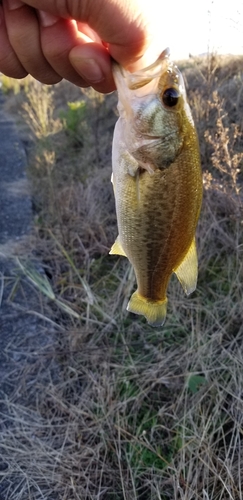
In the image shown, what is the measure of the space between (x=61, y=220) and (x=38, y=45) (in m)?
3.44

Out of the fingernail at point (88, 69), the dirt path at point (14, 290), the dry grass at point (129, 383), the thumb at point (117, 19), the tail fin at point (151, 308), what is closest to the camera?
the thumb at point (117, 19)

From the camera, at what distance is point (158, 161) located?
4.59ft

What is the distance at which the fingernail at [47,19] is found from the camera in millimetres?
1491

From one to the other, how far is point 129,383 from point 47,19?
2446mm

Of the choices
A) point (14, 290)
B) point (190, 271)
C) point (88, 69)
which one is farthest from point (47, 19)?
point (14, 290)

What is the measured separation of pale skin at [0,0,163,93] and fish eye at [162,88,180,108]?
0.12 metres

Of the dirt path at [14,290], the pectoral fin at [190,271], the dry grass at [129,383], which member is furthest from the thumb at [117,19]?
the dirt path at [14,290]

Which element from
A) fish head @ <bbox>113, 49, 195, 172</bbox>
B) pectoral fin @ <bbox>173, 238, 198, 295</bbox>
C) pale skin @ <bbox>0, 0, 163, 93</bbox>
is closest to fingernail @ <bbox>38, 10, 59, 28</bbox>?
pale skin @ <bbox>0, 0, 163, 93</bbox>

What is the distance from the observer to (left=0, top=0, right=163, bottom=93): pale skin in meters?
1.27

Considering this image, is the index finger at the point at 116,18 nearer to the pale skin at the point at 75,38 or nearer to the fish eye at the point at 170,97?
the pale skin at the point at 75,38

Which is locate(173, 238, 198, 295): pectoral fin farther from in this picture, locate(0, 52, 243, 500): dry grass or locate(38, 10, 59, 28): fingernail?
locate(0, 52, 243, 500): dry grass

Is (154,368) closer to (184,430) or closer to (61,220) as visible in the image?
(184,430)

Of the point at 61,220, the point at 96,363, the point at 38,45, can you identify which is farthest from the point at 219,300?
the point at 38,45

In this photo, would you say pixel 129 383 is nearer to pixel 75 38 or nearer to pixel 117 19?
pixel 75 38
